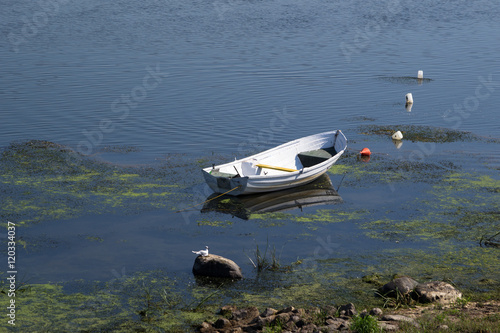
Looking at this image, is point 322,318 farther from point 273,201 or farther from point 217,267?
point 273,201

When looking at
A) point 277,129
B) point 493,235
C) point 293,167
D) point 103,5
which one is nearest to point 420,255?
point 493,235

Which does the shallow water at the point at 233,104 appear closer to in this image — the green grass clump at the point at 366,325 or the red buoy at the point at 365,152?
the red buoy at the point at 365,152

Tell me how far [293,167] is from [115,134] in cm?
759

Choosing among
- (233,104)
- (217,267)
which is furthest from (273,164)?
(233,104)

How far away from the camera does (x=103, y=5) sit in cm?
4891

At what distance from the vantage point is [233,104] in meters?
27.8

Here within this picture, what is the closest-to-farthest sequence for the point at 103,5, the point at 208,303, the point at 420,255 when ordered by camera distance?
the point at 208,303 → the point at 420,255 → the point at 103,5

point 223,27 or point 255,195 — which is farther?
point 223,27

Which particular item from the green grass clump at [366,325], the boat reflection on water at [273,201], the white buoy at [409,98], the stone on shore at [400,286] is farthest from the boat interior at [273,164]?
the green grass clump at [366,325]

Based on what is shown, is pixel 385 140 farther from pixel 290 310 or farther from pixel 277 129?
pixel 290 310

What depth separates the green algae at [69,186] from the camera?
17.1 meters

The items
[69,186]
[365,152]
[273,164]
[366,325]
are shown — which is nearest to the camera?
[366,325]

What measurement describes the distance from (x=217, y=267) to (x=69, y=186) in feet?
23.6

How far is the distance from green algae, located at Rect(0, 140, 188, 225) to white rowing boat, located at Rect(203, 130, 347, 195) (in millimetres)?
1533
